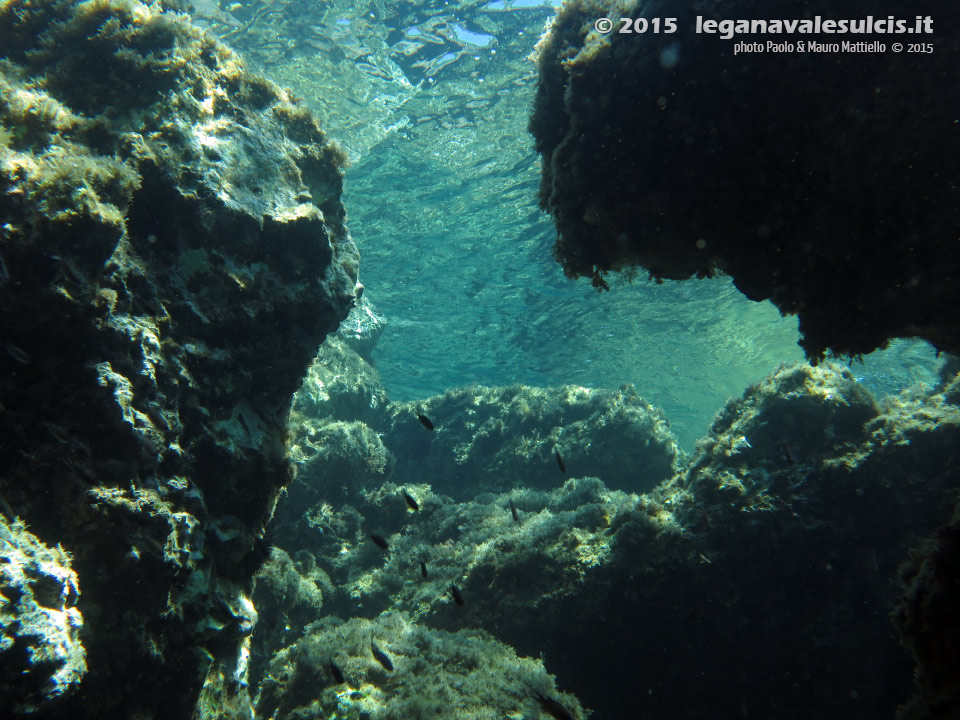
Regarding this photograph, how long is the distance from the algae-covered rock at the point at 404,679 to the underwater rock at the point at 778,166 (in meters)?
4.50

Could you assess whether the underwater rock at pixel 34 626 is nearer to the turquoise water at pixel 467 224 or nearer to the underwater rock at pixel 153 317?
the underwater rock at pixel 153 317

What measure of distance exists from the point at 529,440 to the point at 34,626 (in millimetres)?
12552

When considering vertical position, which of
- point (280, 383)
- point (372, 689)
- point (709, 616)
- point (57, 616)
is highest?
point (280, 383)

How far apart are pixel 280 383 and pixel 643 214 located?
169 inches

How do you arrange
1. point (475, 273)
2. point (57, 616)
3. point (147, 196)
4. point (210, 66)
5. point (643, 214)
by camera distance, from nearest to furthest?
point (57, 616)
point (643, 214)
point (147, 196)
point (210, 66)
point (475, 273)

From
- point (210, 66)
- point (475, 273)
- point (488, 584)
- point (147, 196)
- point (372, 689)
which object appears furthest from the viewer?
point (475, 273)

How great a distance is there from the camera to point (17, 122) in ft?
12.7

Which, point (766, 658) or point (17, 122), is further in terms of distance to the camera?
point (766, 658)

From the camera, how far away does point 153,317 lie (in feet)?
13.1

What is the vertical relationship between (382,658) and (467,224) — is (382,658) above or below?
below

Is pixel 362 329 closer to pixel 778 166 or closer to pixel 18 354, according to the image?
pixel 18 354

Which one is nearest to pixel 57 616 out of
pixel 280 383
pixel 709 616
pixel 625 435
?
pixel 280 383

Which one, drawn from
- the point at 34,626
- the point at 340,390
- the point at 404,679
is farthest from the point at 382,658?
the point at 340,390

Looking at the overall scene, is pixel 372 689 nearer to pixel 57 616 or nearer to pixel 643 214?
pixel 57 616
